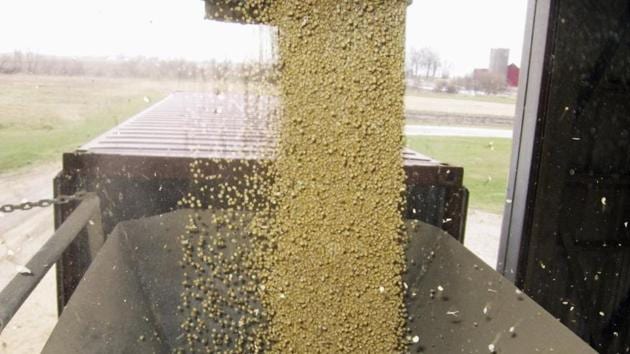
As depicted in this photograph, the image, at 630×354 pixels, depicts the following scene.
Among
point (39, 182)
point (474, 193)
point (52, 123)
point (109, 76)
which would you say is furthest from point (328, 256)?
point (474, 193)

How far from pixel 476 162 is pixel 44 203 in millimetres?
5652

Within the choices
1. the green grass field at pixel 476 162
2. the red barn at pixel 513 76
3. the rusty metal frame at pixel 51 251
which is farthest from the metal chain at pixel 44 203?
the green grass field at pixel 476 162

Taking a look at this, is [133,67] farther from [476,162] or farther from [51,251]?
[476,162]

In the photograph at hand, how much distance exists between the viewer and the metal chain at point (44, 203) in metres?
0.96

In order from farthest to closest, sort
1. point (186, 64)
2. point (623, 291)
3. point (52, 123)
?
point (52, 123), point (623, 291), point (186, 64)

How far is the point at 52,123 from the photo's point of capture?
2604 millimetres

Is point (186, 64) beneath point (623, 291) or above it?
above

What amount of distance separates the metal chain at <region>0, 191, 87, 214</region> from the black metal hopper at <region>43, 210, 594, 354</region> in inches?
6.2

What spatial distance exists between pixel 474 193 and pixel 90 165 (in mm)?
5522

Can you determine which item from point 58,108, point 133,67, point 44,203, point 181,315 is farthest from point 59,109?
point 181,315

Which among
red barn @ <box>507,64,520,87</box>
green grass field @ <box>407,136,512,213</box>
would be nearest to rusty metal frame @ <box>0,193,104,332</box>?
red barn @ <box>507,64,520,87</box>

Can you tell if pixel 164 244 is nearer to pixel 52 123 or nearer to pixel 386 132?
pixel 386 132

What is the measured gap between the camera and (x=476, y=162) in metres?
6.00

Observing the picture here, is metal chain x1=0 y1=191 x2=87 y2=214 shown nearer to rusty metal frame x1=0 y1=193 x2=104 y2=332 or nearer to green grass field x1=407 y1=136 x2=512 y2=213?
rusty metal frame x1=0 y1=193 x2=104 y2=332
